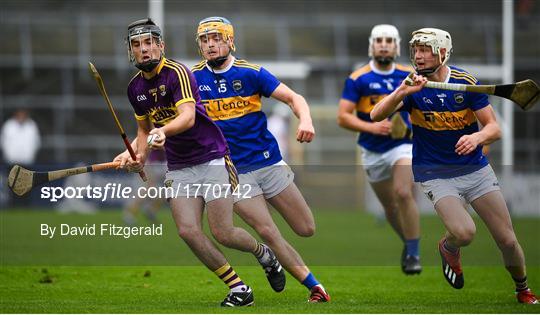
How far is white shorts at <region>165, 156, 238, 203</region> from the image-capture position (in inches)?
326

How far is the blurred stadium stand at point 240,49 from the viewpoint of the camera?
25047 mm

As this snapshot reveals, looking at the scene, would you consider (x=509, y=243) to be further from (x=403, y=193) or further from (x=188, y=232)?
(x=403, y=193)

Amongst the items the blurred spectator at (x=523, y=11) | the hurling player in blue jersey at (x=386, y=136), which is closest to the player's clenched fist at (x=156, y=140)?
the hurling player in blue jersey at (x=386, y=136)

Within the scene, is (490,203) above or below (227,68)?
below

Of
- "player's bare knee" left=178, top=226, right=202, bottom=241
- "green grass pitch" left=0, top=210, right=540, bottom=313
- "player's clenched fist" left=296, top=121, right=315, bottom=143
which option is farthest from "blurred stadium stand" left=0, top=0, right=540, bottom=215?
"player's bare knee" left=178, top=226, right=202, bottom=241

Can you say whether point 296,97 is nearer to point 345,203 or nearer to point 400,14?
point 345,203

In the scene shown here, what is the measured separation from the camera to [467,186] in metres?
8.66

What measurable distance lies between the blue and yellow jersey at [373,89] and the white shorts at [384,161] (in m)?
0.05

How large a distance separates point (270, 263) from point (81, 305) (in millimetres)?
1467

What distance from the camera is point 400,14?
29109 millimetres

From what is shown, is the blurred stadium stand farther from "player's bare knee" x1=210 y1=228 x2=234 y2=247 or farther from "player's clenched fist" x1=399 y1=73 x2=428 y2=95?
"player's bare knee" x1=210 y1=228 x2=234 y2=247

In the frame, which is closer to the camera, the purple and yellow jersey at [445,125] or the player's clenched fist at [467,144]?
the player's clenched fist at [467,144]

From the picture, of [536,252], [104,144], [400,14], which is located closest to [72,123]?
[104,144]

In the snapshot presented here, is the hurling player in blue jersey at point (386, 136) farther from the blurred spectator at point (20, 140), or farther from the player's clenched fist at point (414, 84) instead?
the blurred spectator at point (20, 140)
